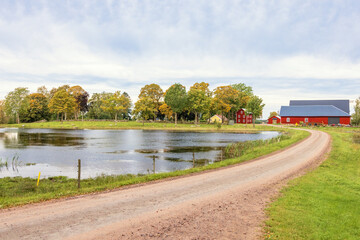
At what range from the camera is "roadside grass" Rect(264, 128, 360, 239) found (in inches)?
348

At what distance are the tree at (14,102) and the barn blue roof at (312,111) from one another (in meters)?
111

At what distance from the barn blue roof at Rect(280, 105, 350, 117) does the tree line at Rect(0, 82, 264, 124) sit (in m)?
Answer: 16.0

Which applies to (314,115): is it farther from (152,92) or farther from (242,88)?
(152,92)

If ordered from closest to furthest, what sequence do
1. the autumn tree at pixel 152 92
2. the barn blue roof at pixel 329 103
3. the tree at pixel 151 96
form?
the tree at pixel 151 96 → the autumn tree at pixel 152 92 → the barn blue roof at pixel 329 103

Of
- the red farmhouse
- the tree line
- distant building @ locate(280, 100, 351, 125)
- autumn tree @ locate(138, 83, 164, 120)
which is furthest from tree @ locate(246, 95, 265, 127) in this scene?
autumn tree @ locate(138, 83, 164, 120)

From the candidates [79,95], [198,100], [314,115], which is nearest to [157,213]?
[198,100]

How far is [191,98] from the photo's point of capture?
3664 inches

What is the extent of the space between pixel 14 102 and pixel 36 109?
8.76 m

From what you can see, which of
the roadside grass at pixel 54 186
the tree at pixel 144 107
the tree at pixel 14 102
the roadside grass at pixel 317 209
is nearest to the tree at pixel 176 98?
the tree at pixel 144 107

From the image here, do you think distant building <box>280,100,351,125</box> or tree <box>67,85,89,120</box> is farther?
tree <box>67,85,89,120</box>

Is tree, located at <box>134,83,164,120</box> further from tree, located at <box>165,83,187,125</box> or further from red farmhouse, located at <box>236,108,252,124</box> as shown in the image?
red farmhouse, located at <box>236,108,252,124</box>

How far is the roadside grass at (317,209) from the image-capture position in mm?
8836

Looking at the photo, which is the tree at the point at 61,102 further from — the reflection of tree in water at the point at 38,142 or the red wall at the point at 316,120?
the red wall at the point at 316,120

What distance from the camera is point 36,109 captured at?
367 feet
